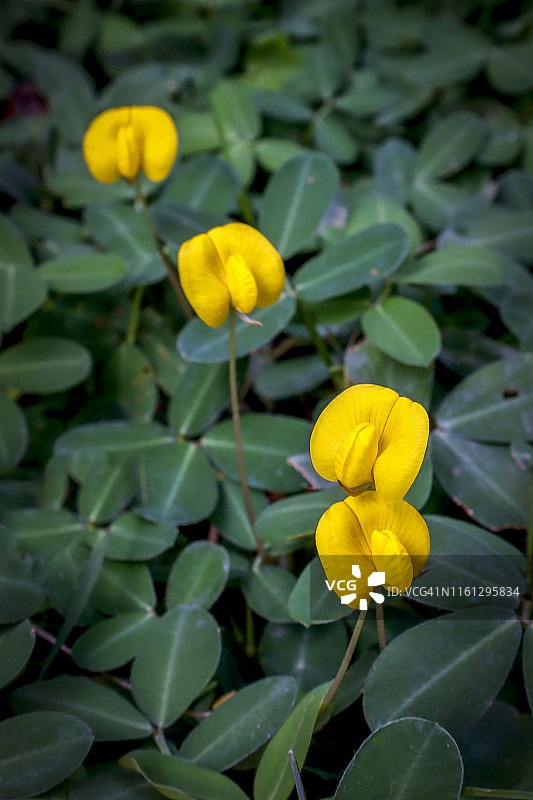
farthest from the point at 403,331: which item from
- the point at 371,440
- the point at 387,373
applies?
the point at 371,440

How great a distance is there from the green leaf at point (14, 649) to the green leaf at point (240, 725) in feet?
0.64

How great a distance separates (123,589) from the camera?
812 millimetres

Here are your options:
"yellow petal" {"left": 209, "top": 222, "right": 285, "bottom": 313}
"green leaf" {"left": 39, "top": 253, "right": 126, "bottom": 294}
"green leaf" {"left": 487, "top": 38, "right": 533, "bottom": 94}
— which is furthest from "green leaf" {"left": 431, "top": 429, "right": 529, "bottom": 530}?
"green leaf" {"left": 487, "top": 38, "right": 533, "bottom": 94}

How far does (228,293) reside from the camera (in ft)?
2.14

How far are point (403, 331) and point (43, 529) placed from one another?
Answer: 55 cm

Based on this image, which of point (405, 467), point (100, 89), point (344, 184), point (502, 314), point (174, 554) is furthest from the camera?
point (100, 89)

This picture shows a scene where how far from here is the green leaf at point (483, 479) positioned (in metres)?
0.79

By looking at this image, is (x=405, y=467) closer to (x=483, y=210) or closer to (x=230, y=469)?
(x=230, y=469)

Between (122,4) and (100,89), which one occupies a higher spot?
(122,4)

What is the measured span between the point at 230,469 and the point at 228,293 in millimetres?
299

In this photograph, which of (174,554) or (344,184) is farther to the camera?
(344,184)

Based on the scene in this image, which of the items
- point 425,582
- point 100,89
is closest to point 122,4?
point 100,89

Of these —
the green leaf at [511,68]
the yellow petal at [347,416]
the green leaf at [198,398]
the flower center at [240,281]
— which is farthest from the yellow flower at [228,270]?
the green leaf at [511,68]

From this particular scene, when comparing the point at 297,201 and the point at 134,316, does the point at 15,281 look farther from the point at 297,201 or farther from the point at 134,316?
the point at 297,201
